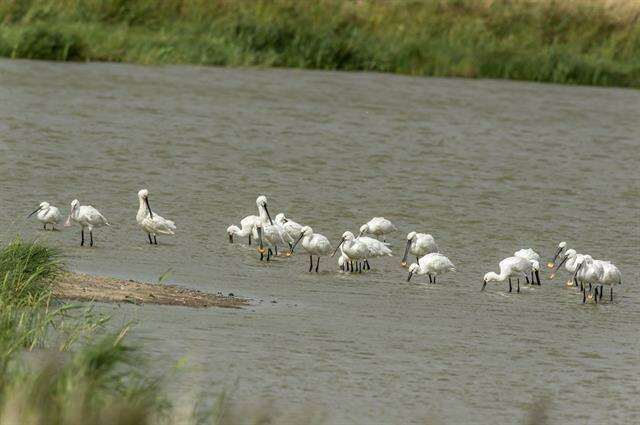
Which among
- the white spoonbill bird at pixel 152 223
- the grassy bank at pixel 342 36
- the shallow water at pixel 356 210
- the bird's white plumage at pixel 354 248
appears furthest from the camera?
the grassy bank at pixel 342 36

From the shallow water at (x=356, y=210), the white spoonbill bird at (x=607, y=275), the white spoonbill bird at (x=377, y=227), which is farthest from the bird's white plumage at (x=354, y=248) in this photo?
the white spoonbill bird at (x=607, y=275)

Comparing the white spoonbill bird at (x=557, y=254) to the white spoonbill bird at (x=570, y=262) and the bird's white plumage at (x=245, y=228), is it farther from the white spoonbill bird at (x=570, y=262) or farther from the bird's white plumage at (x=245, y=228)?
the bird's white plumage at (x=245, y=228)

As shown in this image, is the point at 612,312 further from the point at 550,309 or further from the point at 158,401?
the point at 158,401

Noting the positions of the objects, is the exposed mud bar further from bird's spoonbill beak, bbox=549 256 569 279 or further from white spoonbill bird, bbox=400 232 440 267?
bird's spoonbill beak, bbox=549 256 569 279

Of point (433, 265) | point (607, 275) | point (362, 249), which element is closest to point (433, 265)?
point (433, 265)

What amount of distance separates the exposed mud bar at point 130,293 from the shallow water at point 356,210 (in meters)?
0.23

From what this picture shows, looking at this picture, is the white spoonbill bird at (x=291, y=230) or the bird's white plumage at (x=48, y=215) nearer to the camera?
the bird's white plumage at (x=48, y=215)

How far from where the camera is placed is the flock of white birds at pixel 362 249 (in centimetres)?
1452

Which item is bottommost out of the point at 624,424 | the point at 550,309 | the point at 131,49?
the point at 624,424

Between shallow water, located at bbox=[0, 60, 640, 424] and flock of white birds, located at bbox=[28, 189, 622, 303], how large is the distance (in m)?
0.19

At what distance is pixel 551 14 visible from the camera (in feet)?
128

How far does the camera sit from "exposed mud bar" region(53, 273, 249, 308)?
1152 cm

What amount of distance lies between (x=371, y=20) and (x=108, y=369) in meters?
30.1

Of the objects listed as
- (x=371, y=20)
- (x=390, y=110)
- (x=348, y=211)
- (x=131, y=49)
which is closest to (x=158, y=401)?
(x=348, y=211)
